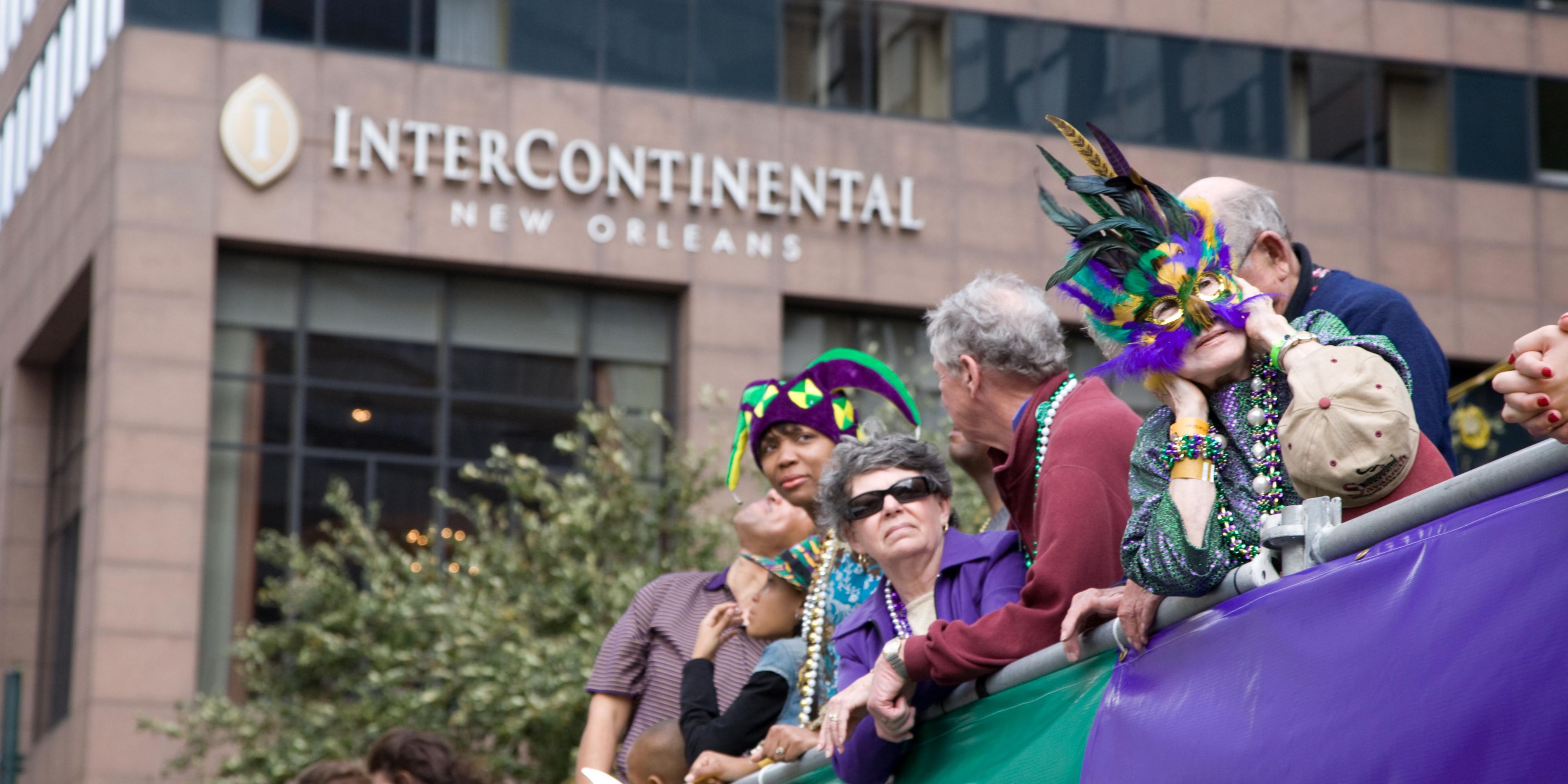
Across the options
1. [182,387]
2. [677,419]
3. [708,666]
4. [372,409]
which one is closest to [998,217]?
[677,419]

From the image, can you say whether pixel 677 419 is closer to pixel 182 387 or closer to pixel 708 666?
pixel 182 387

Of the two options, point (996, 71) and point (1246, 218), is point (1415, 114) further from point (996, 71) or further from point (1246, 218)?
point (1246, 218)

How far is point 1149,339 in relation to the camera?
125 inches

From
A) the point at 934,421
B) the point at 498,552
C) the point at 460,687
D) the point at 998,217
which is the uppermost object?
the point at 998,217

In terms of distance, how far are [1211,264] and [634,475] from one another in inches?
665

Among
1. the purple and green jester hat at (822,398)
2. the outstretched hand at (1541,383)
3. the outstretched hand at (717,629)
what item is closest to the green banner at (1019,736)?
→ the outstretched hand at (1541,383)

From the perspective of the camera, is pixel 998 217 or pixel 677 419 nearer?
pixel 677 419

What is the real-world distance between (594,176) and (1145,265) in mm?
22057

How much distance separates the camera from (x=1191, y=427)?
314cm

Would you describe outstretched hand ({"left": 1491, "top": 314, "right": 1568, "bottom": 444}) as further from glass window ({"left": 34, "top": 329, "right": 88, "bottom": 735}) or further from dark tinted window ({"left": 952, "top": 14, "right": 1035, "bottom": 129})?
glass window ({"left": 34, "top": 329, "right": 88, "bottom": 735})

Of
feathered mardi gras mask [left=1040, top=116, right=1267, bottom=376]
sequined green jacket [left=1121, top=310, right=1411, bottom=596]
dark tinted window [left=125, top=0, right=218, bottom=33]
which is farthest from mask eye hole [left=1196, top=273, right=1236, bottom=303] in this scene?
dark tinted window [left=125, top=0, right=218, bottom=33]

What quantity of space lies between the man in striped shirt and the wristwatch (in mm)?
1868

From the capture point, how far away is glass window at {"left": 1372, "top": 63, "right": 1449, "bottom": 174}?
2867cm

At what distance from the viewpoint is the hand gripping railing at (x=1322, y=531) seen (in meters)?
2.38
